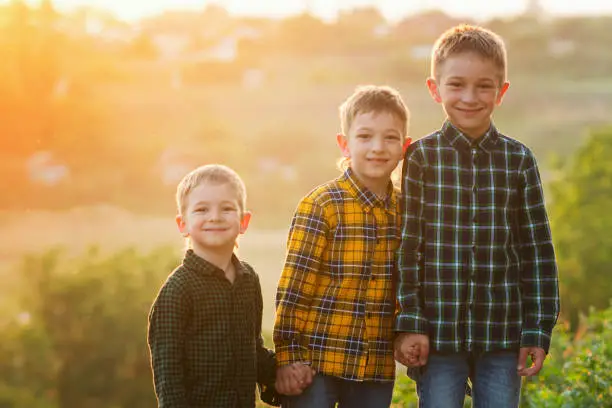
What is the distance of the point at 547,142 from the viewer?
19906 millimetres

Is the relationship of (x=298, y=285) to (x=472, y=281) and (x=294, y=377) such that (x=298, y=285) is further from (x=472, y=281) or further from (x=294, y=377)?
(x=472, y=281)

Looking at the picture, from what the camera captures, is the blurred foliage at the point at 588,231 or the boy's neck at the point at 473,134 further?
the blurred foliage at the point at 588,231

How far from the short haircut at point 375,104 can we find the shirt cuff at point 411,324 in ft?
1.84

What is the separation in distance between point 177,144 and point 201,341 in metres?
16.9

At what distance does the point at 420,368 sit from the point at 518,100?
19.4 m

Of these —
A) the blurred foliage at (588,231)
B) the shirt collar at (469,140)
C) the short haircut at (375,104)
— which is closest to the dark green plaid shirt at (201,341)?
the short haircut at (375,104)

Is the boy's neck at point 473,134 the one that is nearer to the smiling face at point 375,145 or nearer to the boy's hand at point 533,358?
the smiling face at point 375,145

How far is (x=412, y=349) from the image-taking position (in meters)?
2.39

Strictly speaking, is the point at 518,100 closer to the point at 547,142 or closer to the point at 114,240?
the point at 547,142

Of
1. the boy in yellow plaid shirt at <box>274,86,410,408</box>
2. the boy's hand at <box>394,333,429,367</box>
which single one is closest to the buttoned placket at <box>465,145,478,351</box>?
the boy's hand at <box>394,333,429,367</box>

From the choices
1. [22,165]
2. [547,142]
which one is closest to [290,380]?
[22,165]

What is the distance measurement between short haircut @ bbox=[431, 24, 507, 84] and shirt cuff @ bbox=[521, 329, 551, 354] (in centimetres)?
75

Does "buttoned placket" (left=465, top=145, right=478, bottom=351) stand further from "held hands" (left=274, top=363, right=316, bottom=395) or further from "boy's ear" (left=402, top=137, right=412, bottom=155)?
"held hands" (left=274, top=363, right=316, bottom=395)

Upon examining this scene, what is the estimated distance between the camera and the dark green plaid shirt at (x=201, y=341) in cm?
224
